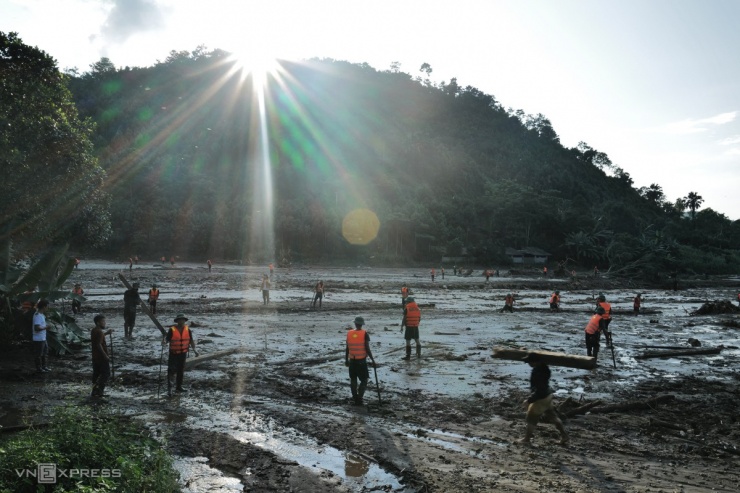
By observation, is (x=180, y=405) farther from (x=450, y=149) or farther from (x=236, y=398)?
(x=450, y=149)

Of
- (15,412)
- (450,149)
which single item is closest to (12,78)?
(15,412)

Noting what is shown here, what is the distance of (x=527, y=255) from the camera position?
87000mm

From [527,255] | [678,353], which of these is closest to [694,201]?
[527,255]

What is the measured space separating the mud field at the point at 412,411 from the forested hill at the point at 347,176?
35811 mm

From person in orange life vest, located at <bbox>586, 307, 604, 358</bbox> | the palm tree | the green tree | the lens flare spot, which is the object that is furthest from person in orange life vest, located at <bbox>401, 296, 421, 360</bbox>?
the palm tree

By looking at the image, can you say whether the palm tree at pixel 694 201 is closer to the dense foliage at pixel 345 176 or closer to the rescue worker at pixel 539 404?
the dense foliage at pixel 345 176

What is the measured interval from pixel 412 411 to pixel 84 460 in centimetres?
568

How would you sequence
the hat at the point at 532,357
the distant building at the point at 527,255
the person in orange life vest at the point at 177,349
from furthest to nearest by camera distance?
1. the distant building at the point at 527,255
2. the person in orange life vest at the point at 177,349
3. the hat at the point at 532,357

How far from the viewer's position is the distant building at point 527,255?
86188 millimetres

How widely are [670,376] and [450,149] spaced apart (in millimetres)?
122796

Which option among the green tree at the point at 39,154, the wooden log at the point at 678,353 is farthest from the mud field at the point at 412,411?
the green tree at the point at 39,154

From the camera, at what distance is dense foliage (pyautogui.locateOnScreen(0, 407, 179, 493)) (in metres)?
5.62

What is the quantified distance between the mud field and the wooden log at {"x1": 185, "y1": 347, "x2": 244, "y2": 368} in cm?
16

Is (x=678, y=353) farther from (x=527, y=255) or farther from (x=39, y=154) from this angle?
(x=527, y=255)
